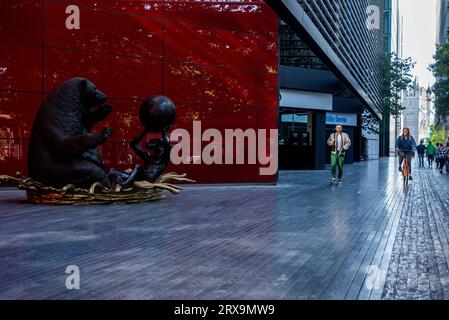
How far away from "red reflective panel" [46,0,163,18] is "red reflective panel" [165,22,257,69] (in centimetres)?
56

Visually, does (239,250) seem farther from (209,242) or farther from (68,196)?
(68,196)

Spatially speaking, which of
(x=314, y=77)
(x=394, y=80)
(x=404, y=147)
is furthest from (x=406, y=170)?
(x=394, y=80)

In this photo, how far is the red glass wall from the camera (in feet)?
40.7

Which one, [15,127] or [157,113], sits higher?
[157,113]

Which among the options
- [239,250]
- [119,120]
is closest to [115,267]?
[239,250]

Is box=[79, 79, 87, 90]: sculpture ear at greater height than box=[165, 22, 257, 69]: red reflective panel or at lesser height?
lesser

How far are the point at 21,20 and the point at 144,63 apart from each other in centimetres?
340

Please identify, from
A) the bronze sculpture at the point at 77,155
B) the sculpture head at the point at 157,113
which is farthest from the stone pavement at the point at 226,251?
the sculpture head at the point at 157,113

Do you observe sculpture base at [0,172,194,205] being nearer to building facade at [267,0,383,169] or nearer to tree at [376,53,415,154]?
building facade at [267,0,383,169]

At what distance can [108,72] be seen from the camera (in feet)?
43.9

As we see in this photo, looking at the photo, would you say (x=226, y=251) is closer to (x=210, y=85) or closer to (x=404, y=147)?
(x=210, y=85)

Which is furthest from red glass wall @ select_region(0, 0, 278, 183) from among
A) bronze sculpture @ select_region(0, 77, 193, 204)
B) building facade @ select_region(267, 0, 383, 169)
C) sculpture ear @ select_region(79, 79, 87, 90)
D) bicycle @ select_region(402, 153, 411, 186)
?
bicycle @ select_region(402, 153, 411, 186)

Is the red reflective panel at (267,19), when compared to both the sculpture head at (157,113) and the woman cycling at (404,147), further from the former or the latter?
the sculpture head at (157,113)

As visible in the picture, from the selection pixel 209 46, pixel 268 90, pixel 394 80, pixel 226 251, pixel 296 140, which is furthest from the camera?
pixel 394 80
